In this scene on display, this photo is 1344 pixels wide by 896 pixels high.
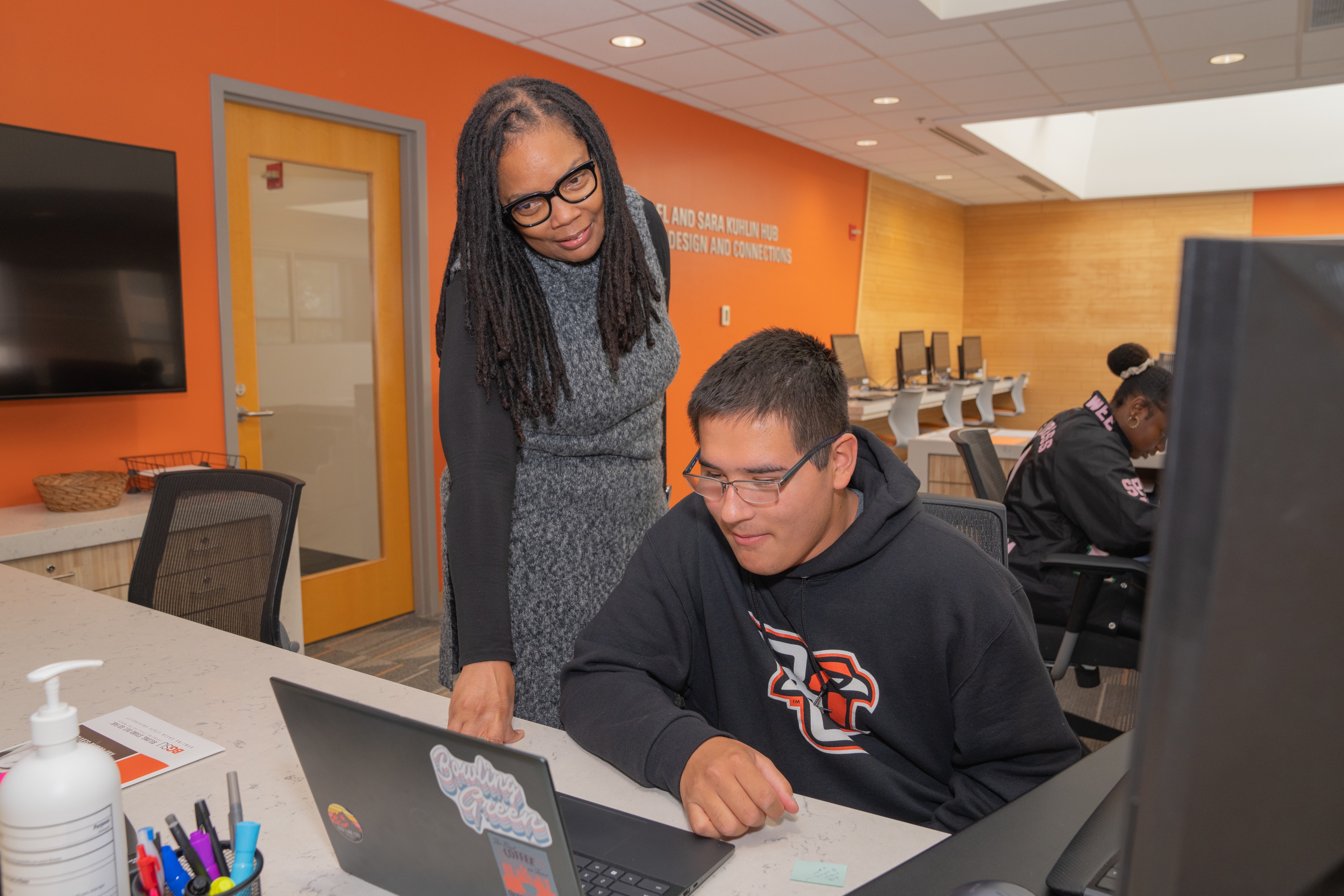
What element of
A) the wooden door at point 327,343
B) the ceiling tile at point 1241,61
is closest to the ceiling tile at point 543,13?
the wooden door at point 327,343

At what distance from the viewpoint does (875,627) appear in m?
1.12

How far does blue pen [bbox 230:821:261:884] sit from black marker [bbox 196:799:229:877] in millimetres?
11

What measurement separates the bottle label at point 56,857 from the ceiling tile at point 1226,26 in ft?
15.9

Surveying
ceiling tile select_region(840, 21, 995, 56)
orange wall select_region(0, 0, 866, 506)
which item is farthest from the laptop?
ceiling tile select_region(840, 21, 995, 56)

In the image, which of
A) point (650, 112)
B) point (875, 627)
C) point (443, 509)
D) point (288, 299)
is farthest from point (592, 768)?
point (650, 112)

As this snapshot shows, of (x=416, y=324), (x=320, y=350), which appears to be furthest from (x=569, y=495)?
(x=416, y=324)

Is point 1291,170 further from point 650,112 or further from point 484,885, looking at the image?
point 484,885

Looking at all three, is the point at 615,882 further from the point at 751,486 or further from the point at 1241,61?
the point at 1241,61

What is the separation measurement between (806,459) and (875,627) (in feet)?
0.73

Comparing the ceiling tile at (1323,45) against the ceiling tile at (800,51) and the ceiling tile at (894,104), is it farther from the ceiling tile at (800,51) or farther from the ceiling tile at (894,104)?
the ceiling tile at (800,51)

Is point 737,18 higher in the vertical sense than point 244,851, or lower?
higher

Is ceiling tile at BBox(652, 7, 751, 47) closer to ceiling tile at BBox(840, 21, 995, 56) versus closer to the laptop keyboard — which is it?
ceiling tile at BBox(840, 21, 995, 56)

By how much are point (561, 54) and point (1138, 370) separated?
3113 millimetres

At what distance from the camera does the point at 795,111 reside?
19.2 ft
